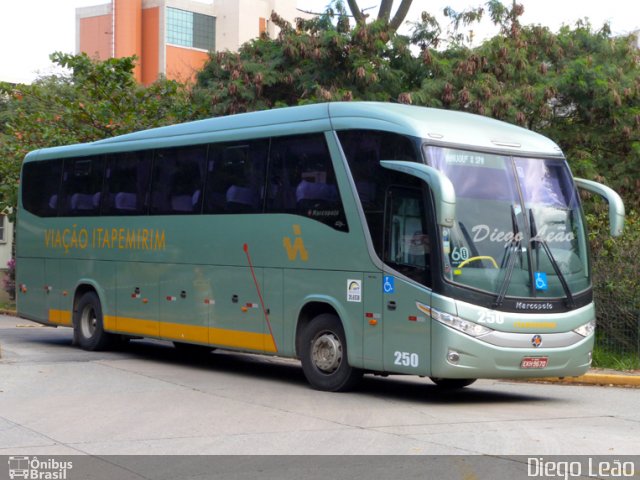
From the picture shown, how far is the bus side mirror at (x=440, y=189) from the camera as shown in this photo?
11469 mm

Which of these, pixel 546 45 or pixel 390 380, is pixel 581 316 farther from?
pixel 546 45

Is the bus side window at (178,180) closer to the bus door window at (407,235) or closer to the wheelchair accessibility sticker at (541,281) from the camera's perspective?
the bus door window at (407,235)

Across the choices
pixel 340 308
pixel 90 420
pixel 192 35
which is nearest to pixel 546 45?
pixel 340 308

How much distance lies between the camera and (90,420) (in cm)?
1098

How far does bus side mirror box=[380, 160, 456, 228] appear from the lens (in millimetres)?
11469

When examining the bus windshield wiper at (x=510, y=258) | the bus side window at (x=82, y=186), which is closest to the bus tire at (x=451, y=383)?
the bus windshield wiper at (x=510, y=258)

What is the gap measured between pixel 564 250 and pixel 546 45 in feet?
46.8

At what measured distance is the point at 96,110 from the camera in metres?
30.1

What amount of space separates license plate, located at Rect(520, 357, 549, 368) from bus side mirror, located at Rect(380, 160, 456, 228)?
6.42 feet

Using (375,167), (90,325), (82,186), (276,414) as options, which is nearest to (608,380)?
(375,167)

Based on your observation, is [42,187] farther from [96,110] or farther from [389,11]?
[389,11]
